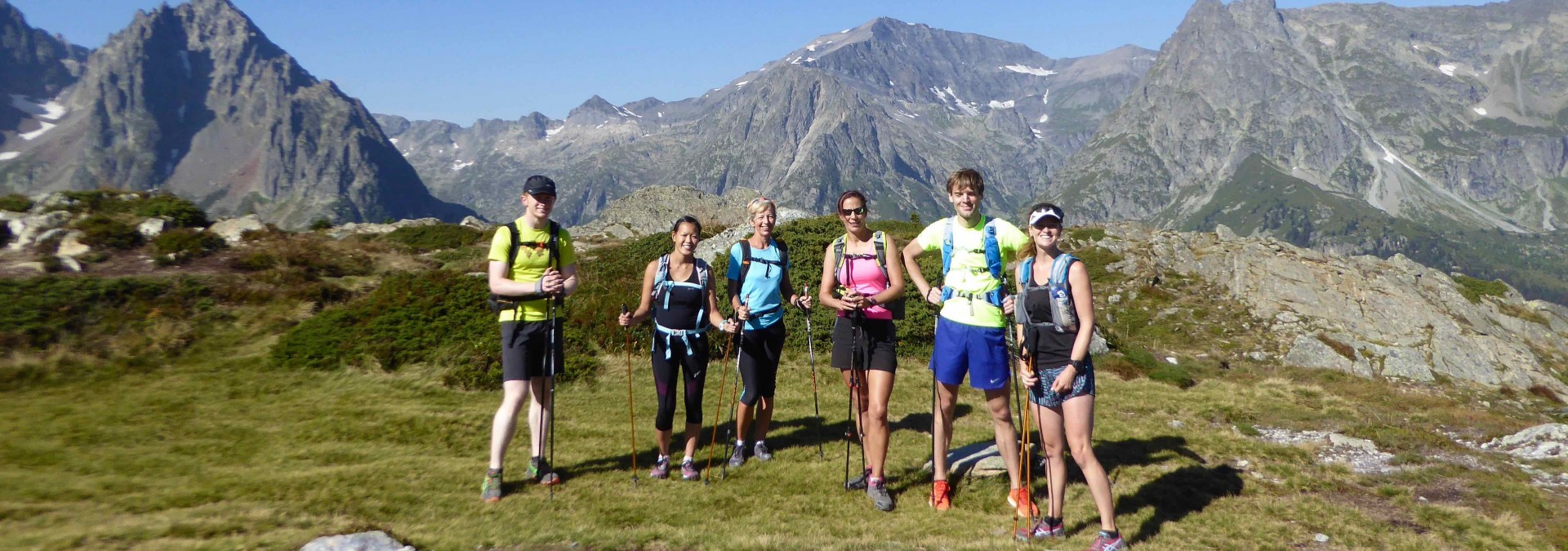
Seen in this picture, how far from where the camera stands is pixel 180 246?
56.6 ft

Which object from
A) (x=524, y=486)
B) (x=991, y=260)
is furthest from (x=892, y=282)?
(x=524, y=486)

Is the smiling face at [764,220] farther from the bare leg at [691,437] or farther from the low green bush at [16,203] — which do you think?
the low green bush at [16,203]

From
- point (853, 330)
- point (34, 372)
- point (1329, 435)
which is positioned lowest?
point (1329, 435)

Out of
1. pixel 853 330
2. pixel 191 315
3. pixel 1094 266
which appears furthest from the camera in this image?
pixel 1094 266

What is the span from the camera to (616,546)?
6566 mm

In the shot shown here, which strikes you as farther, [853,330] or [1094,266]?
[1094,266]

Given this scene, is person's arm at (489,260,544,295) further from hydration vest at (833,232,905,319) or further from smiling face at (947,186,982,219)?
smiling face at (947,186,982,219)

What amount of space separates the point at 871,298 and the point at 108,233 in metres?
19.7

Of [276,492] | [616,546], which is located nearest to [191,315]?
[276,492]

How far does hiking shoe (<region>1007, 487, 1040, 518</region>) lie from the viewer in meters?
7.09

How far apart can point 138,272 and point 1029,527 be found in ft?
61.8

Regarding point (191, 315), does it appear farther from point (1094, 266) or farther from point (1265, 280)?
point (1265, 280)

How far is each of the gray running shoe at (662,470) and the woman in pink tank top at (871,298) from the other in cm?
251

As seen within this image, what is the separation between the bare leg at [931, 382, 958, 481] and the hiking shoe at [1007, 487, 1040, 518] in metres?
0.75
